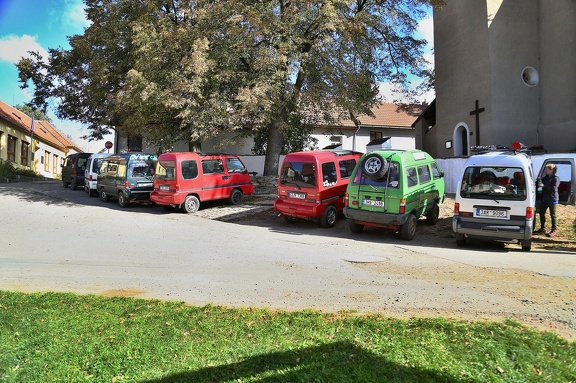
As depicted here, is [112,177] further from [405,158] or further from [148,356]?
[148,356]

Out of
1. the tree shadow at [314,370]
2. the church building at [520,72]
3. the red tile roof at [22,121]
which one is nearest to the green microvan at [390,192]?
the tree shadow at [314,370]

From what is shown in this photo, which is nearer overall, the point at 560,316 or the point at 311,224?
the point at 560,316

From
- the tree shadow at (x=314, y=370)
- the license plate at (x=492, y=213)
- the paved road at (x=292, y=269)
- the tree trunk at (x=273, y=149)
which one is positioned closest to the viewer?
the tree shadow at (x=314, y=370)

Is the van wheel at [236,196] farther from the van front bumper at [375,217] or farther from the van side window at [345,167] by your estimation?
the van front bumper at [375,217]

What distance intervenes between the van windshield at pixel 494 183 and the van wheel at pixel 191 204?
9336 mm

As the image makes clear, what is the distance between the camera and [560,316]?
15.0 ft

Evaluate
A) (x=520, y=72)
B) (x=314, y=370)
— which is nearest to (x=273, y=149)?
(x=520, y=72)

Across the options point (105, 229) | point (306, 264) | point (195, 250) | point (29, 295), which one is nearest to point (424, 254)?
point (306, 264)

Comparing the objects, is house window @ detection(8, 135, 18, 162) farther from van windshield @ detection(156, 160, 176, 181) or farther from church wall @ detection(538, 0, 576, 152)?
church wall @ detection(538, 0, 576, 152)

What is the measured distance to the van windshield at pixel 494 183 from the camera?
8.85 meters

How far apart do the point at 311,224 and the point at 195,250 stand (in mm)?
4973

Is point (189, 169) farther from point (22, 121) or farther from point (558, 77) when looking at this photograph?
point (22, 121)

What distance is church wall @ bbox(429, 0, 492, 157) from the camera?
1831 centimetres

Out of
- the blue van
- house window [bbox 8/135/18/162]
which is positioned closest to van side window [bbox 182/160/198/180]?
the blue van
